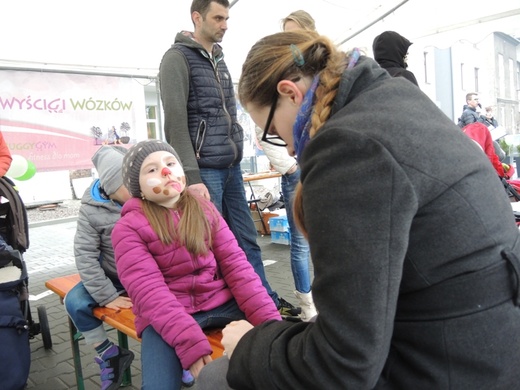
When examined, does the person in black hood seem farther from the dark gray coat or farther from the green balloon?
the green balloon

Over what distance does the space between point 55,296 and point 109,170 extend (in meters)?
2.42

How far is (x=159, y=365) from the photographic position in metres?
1.65

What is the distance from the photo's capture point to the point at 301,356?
93 cm

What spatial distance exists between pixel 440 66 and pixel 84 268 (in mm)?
19003

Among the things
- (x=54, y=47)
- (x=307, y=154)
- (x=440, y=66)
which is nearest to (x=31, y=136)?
(x=54, y=47)

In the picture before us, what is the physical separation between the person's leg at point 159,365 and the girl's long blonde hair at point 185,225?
1.16 feet

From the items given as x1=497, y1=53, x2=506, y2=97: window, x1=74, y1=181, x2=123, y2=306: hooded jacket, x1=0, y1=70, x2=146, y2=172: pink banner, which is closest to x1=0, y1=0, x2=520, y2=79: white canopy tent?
x1=0, y1=70, x2=146, y2=172: pink banner

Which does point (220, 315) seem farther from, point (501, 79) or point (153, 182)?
point (501, 79)

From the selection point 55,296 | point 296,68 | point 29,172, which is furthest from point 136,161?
point 29,172

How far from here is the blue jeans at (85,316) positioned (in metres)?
2.32

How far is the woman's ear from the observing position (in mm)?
1041

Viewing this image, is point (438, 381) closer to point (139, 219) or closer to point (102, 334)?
point (139, 219)

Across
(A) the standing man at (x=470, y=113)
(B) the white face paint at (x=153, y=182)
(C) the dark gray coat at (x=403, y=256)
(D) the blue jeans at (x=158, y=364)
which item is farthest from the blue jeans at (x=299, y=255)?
(A) the standing man at (x=470, y=113)

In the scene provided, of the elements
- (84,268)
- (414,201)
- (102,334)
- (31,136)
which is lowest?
(102,334)
